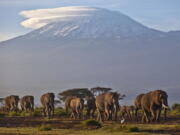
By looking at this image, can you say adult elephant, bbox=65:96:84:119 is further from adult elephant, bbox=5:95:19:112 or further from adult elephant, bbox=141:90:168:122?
adult elephant, bbox=5:95:19:112

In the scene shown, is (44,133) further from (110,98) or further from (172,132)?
(110,98)

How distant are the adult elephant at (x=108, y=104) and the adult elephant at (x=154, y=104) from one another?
1891mm

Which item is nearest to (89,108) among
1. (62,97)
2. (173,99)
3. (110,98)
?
(110,98)

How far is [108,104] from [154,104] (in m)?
4.31

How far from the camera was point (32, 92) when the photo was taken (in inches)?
7224

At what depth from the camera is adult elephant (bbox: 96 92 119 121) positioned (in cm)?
3775

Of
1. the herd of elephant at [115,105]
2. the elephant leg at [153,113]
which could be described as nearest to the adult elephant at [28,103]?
the herd of elephant at [115,105]

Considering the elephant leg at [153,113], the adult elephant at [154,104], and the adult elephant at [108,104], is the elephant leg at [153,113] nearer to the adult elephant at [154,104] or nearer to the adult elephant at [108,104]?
the adult elephant at [154,104]

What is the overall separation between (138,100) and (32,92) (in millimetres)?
145825

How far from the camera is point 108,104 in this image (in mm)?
38344

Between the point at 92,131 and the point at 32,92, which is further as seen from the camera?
the point at 32,92

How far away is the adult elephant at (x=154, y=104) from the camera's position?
3400cm

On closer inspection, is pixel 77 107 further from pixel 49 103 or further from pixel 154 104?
pixel 154 104

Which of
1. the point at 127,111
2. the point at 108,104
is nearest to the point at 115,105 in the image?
the point at 108,104
